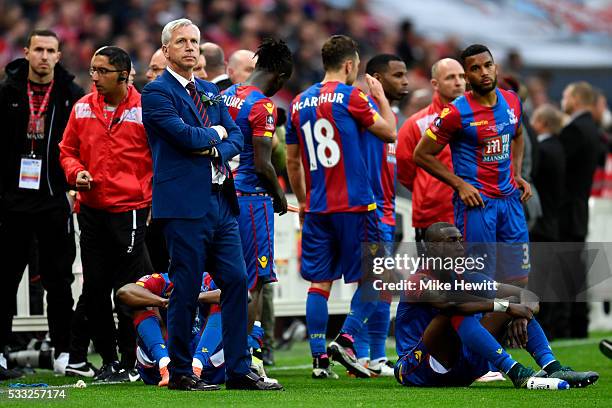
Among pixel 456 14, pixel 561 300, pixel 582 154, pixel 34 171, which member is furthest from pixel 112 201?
pixel 456 14

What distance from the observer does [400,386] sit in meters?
9.10

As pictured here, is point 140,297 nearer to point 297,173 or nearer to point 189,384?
point 189,384

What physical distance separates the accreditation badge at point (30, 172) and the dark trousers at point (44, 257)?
0.72 feet

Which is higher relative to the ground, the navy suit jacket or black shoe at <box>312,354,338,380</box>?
the navy suit jacket

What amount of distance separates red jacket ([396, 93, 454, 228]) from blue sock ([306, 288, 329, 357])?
119cm

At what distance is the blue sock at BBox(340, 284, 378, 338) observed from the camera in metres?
10.4

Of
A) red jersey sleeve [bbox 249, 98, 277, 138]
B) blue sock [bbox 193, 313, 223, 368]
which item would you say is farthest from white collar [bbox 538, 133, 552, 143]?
blue sock [bbox 193, 313, 223, 368]

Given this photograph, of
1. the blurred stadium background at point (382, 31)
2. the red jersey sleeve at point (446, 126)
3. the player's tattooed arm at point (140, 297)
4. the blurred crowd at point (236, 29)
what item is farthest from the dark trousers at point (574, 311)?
the player's tattooed arm at point (140, 297)

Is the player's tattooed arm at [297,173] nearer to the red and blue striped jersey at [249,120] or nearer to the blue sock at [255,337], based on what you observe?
the red and blue striped jersey at [249,120]

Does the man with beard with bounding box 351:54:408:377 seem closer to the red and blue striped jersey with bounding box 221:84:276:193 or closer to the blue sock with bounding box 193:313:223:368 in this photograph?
the red and blue striped jersey with bounding box 221:84:276:193

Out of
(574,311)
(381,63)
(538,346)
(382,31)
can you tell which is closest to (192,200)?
(538,346)

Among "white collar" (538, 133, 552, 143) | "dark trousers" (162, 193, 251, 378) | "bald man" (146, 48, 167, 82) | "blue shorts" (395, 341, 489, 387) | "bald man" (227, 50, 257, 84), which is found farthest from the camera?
"white collar" (538, 133, 552, 143)

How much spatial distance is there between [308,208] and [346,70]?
3.58 feet

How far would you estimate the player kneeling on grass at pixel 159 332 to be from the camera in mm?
8914
